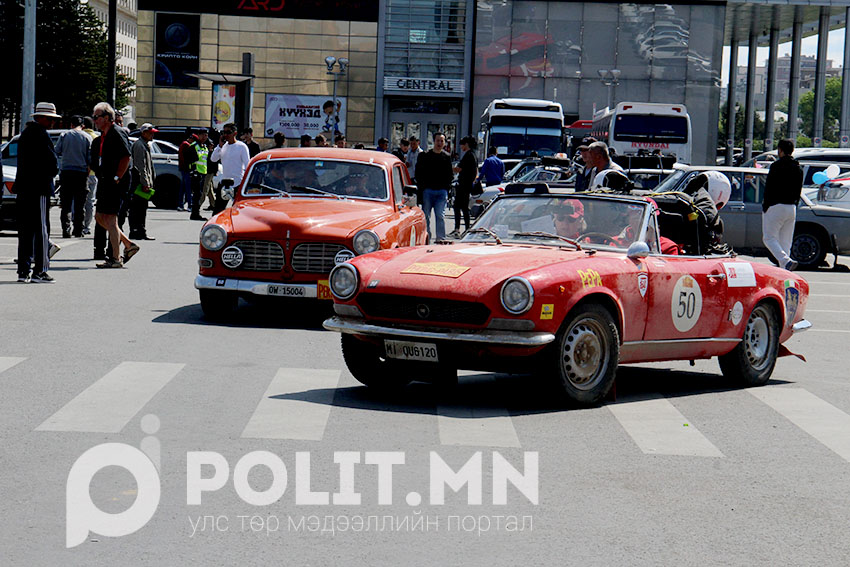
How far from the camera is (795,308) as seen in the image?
10.8 metres

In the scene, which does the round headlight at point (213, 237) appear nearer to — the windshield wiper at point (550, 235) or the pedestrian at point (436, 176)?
the windshield wiper at point (550, 235)

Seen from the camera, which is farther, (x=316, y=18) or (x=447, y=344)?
(x=316, y=18)

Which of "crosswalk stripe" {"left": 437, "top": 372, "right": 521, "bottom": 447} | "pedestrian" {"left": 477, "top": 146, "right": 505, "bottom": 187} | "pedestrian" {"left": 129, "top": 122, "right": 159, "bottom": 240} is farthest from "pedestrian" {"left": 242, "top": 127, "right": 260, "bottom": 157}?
"crosswalk stripe" {"left": 437, "top": 372, "right": 521, "bottom": 447}

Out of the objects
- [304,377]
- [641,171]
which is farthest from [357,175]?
[641,171]

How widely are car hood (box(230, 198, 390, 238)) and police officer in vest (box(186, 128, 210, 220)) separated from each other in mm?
14710

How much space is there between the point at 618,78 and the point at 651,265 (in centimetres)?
5624

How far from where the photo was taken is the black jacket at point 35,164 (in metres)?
15.2


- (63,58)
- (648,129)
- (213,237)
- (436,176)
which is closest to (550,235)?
(213,237)

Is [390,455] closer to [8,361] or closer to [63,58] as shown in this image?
[8,361]

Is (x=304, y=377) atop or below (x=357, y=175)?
below

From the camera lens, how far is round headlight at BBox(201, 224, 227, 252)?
1298 cm

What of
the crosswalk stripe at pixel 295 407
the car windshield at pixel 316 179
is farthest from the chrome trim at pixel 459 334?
the car windshield at pixel 316 179

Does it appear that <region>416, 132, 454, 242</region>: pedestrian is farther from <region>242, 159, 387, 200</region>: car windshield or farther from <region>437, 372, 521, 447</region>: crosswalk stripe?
<region>437, 372, 521, 447</region>: crosswalk stripe

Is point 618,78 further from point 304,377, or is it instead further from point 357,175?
point 304,377
